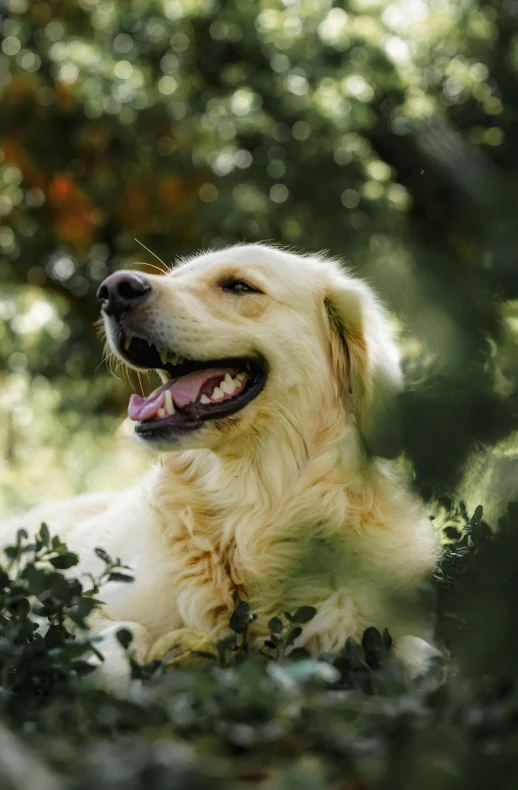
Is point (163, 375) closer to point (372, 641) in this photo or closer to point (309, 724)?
point (372, 641)

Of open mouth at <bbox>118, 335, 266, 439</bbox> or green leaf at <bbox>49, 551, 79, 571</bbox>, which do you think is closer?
green leaf at <bbox>49, 551, 79, 571</bbox>

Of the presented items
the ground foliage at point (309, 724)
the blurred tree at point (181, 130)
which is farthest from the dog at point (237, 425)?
the blurred tree at point (181, 130)

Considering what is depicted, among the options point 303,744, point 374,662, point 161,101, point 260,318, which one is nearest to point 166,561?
point 260,318

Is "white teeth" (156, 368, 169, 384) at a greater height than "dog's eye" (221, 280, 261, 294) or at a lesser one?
lesser

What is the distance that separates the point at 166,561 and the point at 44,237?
10983mm

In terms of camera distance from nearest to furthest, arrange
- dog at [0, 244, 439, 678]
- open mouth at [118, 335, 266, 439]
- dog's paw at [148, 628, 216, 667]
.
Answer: dog's paw at [148, 628, 216, 667], dog at [0, 244, 439, 678], open mouth at [118, 335, 266, 439]

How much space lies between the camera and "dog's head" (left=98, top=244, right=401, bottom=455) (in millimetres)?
2938

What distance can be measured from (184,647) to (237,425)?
3.44 ft

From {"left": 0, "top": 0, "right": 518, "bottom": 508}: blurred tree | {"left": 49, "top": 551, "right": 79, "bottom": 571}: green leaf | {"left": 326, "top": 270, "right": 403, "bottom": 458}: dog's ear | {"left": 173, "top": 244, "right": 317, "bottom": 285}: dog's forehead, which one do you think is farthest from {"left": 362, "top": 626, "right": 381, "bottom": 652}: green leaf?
{"left": 0, "top": 0, "right": 518, "bottom": 508}: blurred tree

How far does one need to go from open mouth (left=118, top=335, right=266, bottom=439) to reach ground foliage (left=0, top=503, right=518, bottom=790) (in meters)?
1.39

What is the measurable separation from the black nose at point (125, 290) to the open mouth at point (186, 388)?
115mm

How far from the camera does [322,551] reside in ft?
4.70

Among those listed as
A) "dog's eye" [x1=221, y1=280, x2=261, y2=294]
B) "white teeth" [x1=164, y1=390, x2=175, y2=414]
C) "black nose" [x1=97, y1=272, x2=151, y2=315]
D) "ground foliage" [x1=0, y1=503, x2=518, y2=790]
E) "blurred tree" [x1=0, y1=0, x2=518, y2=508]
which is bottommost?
"blurred tree" [x1=0, y1=0, x2=518, y2=508]

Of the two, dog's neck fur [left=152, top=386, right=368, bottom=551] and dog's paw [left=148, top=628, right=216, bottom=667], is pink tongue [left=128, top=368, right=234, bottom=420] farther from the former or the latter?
dog's paw [left=148, top=628, right=216, bottom=667]
